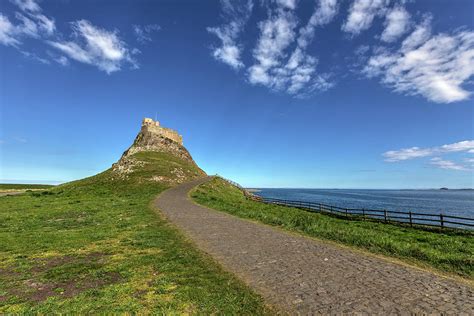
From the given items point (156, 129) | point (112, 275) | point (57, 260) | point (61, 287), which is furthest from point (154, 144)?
point (61, 287)

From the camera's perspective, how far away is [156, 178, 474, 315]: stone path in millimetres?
6172

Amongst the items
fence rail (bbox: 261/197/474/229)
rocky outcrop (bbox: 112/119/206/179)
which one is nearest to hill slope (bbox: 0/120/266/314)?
fence rail (bbox: 261/197/474/229)

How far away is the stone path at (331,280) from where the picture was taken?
6172 mm

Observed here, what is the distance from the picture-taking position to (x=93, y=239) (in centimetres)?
1340

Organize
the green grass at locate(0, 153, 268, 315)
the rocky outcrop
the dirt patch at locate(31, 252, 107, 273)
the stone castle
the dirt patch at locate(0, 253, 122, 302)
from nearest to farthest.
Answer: the green grass at locate(0, 153, 268, 315)
the dirt patch at locate(0, 253, 122, 302)
the dirt patch at locate(31, 252, 107, 273)
the rocky outcrop
the stone castle

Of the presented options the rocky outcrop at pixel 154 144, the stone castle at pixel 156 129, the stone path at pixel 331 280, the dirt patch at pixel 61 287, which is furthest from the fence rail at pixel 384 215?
the stone castle at pixel 156 129

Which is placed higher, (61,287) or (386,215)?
(386,215)

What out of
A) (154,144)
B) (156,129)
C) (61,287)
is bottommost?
(61,287)

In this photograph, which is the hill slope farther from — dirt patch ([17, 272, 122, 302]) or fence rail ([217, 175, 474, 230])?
A: fence rail ([217, 175, 474, 230])

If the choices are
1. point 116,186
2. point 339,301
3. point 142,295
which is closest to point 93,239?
point 142,295

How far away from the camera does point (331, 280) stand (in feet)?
25.4

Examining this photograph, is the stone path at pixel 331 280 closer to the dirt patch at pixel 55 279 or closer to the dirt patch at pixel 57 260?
the dirt patch at pixel 55 279

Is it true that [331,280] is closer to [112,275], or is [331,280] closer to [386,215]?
[112,275]

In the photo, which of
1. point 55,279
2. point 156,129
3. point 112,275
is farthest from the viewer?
point 156,129
